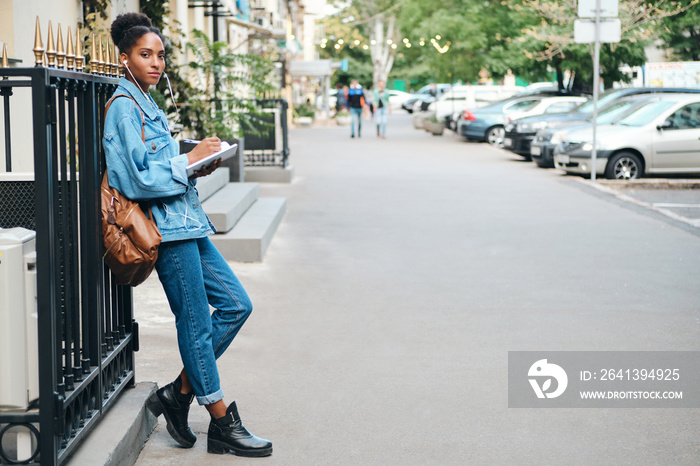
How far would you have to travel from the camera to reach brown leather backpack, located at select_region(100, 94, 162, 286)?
3.78 metres

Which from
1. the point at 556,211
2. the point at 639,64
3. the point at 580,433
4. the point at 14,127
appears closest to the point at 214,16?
the point at 556,211

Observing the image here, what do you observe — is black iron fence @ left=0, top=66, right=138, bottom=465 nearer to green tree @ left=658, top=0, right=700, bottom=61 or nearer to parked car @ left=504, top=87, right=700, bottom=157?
parked car @ left=504, top=87, right=700, bottom=157

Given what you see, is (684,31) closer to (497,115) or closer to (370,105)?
(497,115)

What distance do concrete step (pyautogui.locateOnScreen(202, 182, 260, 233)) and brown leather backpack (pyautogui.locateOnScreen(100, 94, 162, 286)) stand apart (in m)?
5.48

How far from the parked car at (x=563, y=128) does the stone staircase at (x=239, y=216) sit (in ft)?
29.2

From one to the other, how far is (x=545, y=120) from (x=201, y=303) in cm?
2069

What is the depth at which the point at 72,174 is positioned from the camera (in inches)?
145

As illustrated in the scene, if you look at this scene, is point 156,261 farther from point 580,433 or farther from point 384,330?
point 384,330

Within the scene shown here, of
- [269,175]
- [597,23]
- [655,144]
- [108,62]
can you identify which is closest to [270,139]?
[269,175]

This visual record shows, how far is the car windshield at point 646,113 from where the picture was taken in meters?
18.0

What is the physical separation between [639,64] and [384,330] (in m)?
28.4

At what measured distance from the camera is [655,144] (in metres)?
17.6

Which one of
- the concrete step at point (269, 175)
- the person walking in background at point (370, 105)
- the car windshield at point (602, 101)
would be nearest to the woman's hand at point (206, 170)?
the concrete step at point (269, 175)

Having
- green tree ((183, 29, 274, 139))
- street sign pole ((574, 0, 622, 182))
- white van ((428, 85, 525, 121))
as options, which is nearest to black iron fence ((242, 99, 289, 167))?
green tree ((183, 29, 274, 139))
